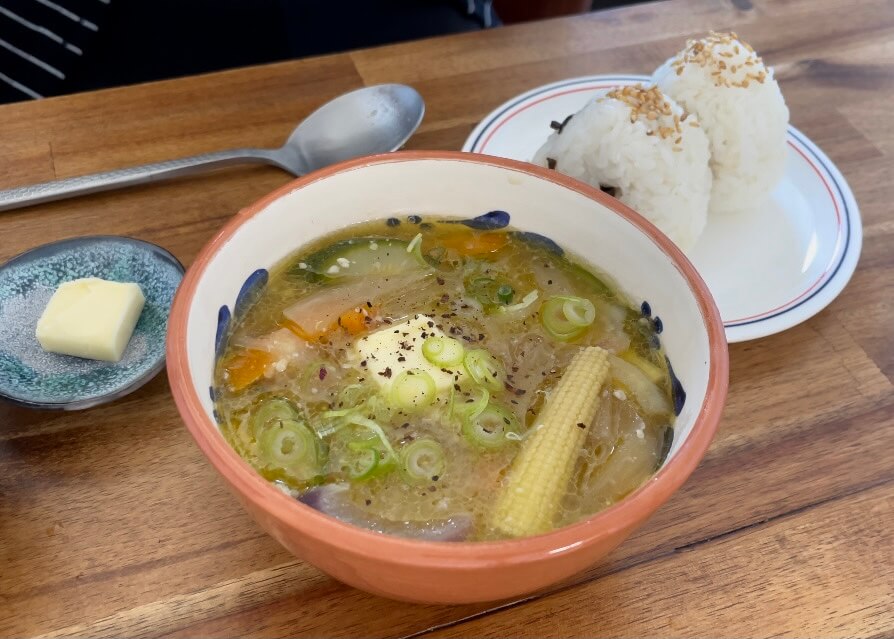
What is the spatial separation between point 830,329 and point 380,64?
1.00 metres

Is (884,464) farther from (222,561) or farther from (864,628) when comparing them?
(222,561)

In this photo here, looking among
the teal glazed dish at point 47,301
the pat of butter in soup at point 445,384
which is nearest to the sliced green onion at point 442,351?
the pat of butter in soup at point 445,384

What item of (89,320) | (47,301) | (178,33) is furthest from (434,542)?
(178,33)

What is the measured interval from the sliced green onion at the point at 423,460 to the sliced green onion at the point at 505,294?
0.24 meters

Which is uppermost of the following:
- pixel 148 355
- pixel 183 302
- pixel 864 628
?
pixel 183 302

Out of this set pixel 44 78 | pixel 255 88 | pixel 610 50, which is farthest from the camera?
pixel 44 78

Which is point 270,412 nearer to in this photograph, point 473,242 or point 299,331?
point 299,331

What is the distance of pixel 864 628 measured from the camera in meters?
0.81

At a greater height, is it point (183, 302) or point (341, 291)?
point (183, 302)

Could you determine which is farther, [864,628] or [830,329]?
[830,329]

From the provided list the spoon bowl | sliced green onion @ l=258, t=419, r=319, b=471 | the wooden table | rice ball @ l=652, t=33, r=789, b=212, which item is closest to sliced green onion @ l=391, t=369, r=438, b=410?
sliced green onion @ l=258, t=419, r=319, b=471

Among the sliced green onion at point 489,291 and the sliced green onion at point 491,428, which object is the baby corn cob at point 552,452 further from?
the sliced green onion at point 489,291

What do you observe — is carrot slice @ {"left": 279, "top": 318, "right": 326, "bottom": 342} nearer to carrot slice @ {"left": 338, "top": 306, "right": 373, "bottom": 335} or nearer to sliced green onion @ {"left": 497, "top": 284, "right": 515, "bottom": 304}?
carrot slice @ {"left": 338, "top": 306, "right": 373, "bottom": 335}


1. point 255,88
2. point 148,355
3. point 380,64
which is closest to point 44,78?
point 255,88
